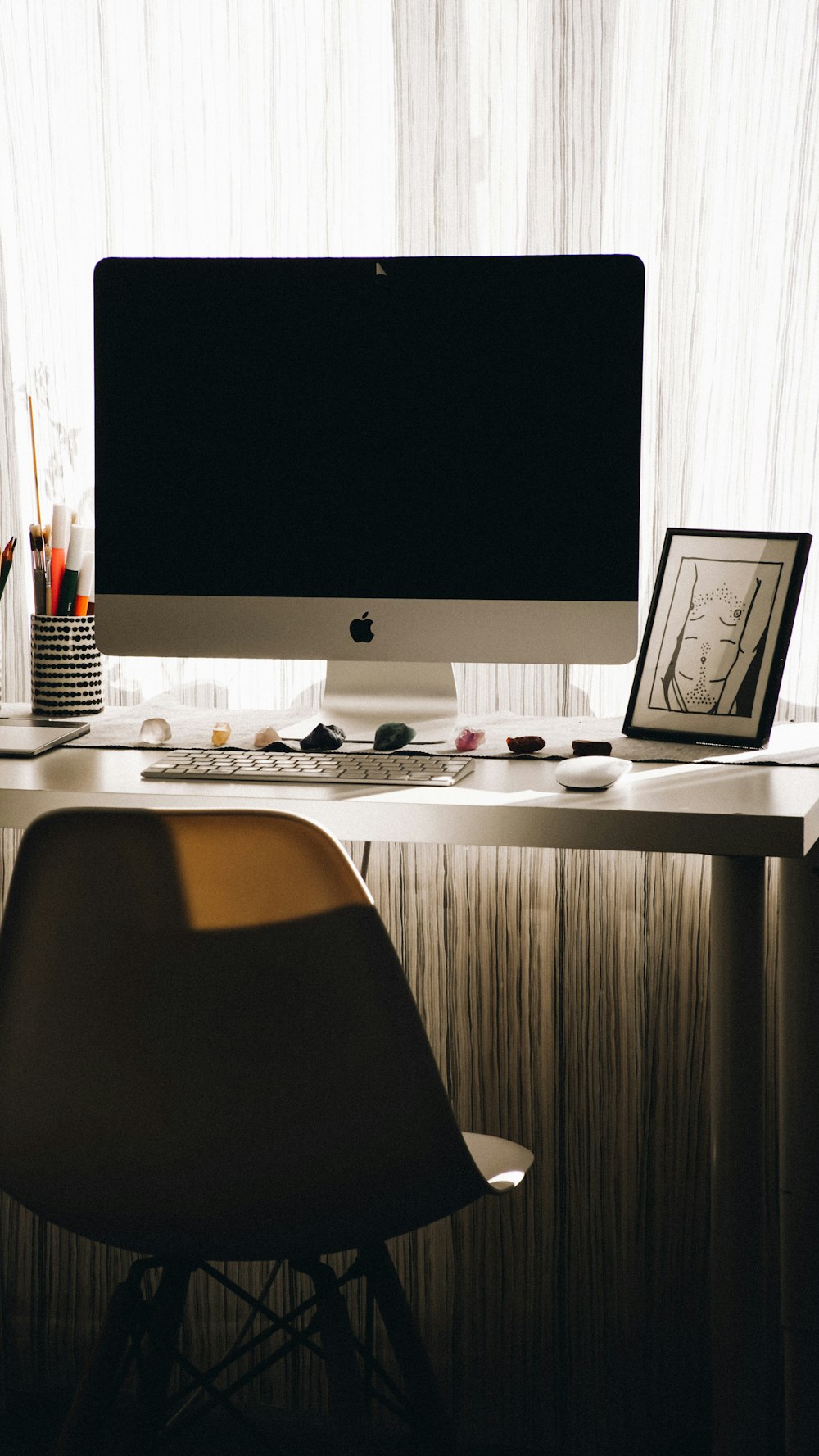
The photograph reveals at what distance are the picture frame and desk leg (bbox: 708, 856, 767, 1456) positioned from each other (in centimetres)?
25

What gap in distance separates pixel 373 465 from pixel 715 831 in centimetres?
61

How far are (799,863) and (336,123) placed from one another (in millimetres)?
1094

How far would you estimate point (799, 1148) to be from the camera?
58.2 inches

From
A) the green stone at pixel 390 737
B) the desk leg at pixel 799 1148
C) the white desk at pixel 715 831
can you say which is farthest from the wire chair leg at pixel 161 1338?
the desk leg at pixel 799 1148

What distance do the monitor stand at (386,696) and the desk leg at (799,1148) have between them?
0.41 m

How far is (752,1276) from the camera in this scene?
127 centimetres

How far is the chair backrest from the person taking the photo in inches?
36.3

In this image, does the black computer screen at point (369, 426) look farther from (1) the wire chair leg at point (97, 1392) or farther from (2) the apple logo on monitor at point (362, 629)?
(1) the wire chair leg at point (97, 1392)

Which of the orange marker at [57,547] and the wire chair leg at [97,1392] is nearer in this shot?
the wire chair leg at [97,1392]

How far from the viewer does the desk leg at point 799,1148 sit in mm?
1456

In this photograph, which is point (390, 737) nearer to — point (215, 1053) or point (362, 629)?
point (362, 629)

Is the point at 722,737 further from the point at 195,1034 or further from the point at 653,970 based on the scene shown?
the point at 195,1034

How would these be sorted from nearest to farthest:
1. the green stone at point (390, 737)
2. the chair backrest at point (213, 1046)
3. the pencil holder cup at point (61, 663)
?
the chair backrest at point (213, 1046), the green stone at point (390, 737), the pencil holder cup at point (61, 663)

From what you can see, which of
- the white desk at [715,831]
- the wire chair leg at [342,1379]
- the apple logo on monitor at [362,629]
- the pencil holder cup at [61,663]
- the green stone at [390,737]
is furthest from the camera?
the pencil holder cup at [61,663]
